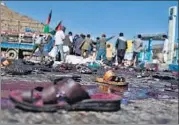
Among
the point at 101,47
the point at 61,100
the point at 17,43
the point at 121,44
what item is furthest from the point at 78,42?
the point at 61,100

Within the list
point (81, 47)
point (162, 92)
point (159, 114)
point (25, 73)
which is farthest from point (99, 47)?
point (159, 114)

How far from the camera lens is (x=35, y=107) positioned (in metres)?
5.60

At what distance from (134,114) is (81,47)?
16.0 metres

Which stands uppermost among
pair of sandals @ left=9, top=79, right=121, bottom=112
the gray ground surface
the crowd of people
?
the crowd of people

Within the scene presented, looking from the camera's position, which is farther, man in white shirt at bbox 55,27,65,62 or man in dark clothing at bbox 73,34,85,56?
man in dark clothing at bbox 73,34,85,56

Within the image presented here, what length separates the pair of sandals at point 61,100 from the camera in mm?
5648

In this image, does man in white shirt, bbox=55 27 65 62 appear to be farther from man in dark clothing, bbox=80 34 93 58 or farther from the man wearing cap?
man in dark clothing, bbox=80 34 93 58

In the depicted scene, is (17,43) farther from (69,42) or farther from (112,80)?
(112,80)

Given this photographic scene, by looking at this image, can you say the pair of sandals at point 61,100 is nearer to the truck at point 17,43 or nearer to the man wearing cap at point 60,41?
the man wearing cap at point 60,41

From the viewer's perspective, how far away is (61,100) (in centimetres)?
597

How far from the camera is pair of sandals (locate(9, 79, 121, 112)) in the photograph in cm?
565

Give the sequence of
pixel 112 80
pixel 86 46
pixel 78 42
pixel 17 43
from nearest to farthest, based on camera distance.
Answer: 1. pixel 112 80
2. pixel 86 46
3. pixel 78 42
4. pixel 17 43

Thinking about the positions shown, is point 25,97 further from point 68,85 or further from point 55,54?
point 55,54

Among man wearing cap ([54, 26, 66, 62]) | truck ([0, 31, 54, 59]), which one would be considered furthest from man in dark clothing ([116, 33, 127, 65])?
truck ([0, 31, 54, 59])
